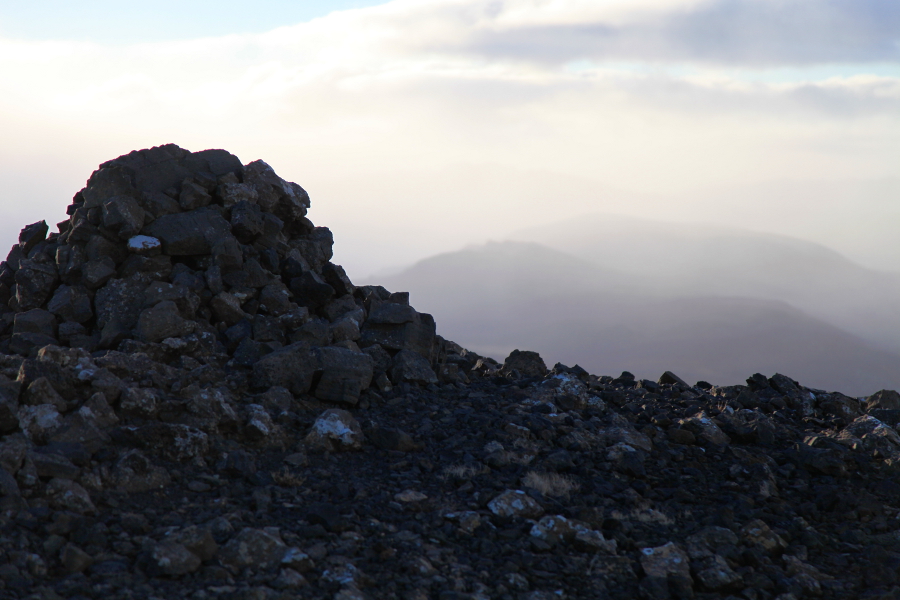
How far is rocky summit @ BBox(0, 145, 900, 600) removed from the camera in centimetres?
826

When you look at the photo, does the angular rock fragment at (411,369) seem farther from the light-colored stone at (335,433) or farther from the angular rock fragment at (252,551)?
the angular rock fragment at (252,551)

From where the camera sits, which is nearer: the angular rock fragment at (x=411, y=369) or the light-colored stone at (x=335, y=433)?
the light-colored stone at (x=335, y=433)

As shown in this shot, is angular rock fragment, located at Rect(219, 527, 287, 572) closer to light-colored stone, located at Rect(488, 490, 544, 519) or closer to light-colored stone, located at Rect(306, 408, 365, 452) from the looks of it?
light-colored stone, located at Rect(488, 490, 544, 519)

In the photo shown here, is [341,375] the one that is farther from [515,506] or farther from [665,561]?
[665,561]

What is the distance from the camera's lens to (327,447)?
11562 millimetres

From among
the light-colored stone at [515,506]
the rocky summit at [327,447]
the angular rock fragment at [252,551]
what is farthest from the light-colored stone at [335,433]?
the angular rock fragment at [252,551]

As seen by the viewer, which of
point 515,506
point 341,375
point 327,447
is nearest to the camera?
point 515,506

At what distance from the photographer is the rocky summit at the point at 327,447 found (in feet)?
27.1

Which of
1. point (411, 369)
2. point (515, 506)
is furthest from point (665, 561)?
point (411, 369)

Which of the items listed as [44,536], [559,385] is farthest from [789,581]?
[44,536]

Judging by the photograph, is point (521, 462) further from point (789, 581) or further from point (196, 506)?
point (196, 506)

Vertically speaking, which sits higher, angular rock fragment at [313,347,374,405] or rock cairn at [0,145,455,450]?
rock cairn at [0,145,455,450]

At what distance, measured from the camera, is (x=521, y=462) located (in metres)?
11.6

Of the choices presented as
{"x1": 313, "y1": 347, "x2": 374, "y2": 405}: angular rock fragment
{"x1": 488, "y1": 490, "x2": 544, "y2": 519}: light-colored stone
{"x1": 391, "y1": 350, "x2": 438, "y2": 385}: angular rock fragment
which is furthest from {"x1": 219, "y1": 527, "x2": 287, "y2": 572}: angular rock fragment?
{"x1": 391, "y1": 350, "x2": 438, "y2": 385}: angular rock fragment
